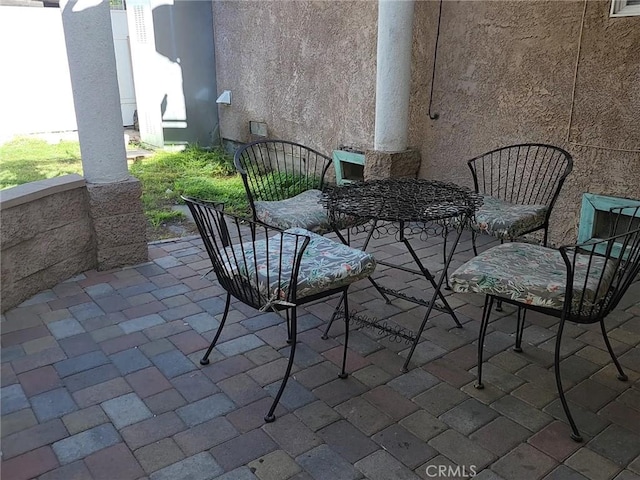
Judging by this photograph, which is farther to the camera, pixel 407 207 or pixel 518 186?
pixel 518 186

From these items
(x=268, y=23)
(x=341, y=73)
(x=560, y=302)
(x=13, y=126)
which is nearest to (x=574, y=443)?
(x=560, y=302)

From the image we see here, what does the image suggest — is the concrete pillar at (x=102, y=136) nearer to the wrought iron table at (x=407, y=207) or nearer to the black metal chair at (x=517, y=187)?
the wrought iron table at (x=407, y=207)

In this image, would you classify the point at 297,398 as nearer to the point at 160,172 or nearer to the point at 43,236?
the point at 43,236

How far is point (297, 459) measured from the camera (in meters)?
1.76

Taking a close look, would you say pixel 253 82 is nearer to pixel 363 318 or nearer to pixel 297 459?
pixel 363 318

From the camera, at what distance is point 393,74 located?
3.83m

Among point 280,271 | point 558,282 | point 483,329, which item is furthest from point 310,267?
point 558,282

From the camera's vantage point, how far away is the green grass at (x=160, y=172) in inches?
180

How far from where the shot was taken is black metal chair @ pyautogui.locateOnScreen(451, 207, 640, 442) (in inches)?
72.0

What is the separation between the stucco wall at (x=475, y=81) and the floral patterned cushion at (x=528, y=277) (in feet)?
4.27

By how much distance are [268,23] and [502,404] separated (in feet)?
15.0

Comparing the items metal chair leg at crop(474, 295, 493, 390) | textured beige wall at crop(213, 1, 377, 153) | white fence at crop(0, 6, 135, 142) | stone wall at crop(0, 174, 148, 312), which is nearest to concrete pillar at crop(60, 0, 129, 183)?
stone wall at crop(0, 174, 148, 312)

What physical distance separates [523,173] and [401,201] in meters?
1.54

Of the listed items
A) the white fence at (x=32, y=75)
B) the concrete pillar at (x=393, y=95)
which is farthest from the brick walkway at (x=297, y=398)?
the white fence at (x=32, y=75)
